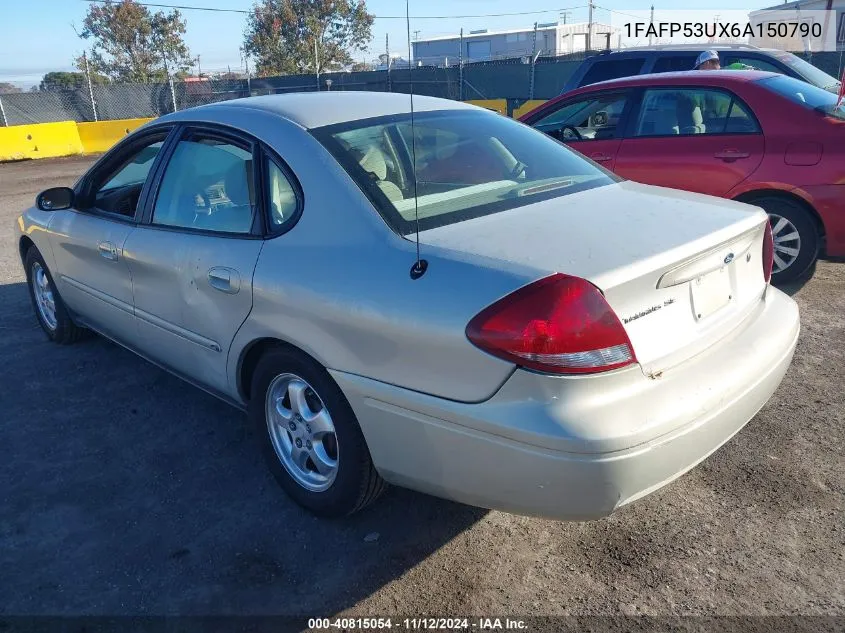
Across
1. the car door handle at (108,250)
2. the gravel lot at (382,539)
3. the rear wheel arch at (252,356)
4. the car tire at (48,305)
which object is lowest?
the gravel lot at (382,539)

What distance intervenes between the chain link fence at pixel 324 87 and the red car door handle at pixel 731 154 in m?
12.7

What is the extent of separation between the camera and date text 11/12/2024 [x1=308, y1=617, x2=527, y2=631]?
244 centimetres

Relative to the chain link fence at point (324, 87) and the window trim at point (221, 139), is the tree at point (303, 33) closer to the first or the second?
the chain link fence at point (324, 87)

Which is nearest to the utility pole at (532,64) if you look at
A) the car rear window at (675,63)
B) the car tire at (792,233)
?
the car rear window at (675,63)

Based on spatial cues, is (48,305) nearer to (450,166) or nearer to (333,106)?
(333,106)

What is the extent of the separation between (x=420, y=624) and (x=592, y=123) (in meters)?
5.20

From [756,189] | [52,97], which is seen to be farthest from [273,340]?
[52,97]

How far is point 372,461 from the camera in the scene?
8.88ft

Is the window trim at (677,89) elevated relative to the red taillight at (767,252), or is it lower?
elevated

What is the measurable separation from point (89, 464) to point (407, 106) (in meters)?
2.31

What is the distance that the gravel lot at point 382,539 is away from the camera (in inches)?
101

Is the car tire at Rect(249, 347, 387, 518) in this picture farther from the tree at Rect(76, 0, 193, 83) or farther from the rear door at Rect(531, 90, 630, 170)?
the tree at Rect(76, 0, 193, 83)

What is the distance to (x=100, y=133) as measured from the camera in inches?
777

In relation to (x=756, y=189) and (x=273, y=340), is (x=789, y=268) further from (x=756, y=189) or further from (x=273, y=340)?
(x=273, y=340)
